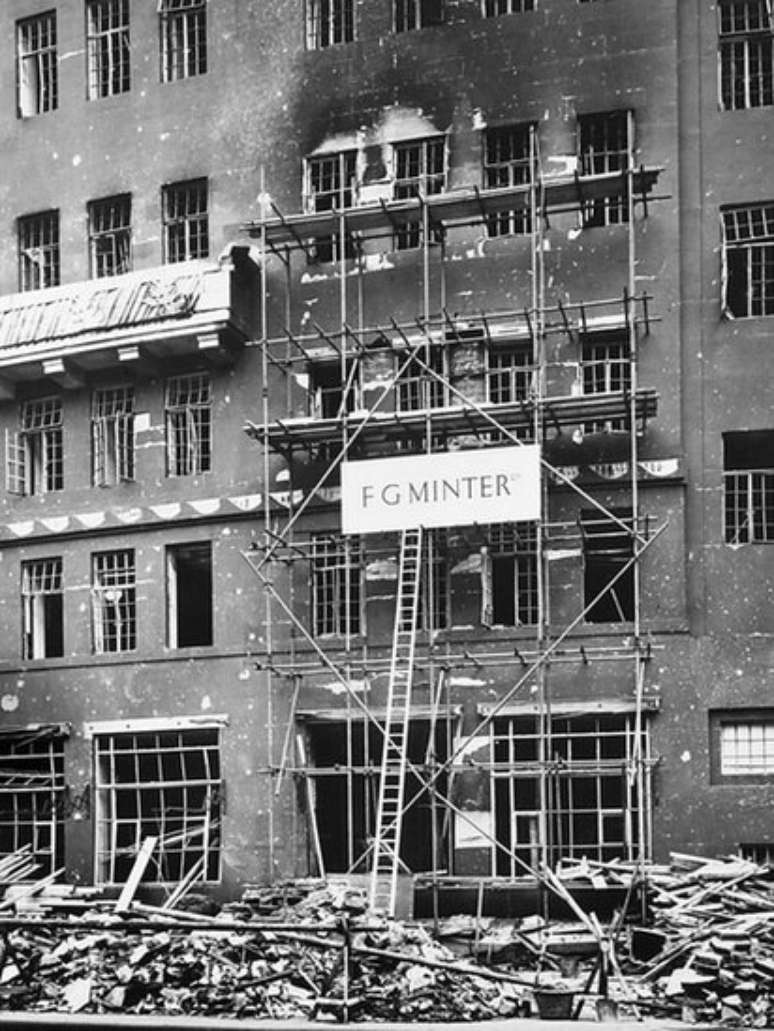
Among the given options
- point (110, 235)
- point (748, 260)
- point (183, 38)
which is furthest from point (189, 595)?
point (748, 260)

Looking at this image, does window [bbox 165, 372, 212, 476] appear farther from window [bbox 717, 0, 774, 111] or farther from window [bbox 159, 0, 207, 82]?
window [bbox 717, 0, 774, 111]

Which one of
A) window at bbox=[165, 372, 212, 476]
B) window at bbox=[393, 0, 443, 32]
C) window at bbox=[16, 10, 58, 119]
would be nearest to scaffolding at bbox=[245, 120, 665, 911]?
window at bbox=[165, 372, 212, 476]

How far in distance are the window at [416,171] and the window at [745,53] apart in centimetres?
550

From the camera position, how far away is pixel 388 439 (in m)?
31.2

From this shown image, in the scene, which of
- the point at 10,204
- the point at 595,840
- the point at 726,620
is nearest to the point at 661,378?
the point at 726,620

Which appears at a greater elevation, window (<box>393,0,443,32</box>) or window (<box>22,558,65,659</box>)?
window (<box>393,0,443,32</box>)

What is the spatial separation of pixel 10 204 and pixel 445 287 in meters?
10.8

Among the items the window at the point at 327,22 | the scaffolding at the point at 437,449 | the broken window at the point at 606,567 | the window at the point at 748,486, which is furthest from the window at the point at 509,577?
the window at the point at 327,22

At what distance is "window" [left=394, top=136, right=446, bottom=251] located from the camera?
32.1m

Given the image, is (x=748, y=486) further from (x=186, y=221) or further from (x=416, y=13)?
(x=186, y=221)

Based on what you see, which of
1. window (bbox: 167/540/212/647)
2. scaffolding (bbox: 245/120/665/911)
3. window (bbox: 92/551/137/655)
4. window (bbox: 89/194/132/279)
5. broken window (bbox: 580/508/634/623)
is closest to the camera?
A: scaffolding (bbox: 245/120/665/911)

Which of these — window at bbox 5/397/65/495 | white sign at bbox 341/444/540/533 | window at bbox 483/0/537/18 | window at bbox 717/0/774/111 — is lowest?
white sign at bbox 341/444/540/533

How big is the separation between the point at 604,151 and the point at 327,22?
21.9 feet

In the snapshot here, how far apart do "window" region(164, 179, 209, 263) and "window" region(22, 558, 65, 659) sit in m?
6.99
